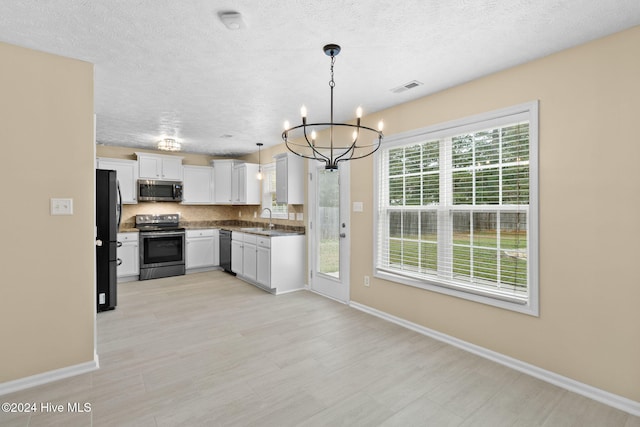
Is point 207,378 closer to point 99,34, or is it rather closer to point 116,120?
point 99,34

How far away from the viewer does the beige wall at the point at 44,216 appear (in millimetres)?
2332

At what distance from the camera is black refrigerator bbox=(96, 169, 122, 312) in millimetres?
3869

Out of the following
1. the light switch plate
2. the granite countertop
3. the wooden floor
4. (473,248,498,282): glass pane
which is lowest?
the wooden floor

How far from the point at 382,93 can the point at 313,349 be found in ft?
8.45

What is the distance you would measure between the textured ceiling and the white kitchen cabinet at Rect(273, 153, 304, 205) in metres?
1.70

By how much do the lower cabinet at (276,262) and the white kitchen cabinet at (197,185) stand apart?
1.79m

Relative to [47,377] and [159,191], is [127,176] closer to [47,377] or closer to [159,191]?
[159,191]

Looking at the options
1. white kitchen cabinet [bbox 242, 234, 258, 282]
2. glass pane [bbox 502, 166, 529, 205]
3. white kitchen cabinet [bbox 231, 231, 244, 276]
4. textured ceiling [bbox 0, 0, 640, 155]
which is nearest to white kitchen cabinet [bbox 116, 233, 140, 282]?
white kitchen cabinet [bbox 231, 231, 244, 276]

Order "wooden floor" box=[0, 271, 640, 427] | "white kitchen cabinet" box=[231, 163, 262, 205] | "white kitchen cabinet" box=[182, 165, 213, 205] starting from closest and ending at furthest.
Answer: "wooden floor" box=[0, 271, 640, 427] < "white kitchen cabinet" box=[231, 163, 262, 205] < "white kitchen cabinet" box=[182, 165, 213, 205]

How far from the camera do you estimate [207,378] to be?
2.51 m

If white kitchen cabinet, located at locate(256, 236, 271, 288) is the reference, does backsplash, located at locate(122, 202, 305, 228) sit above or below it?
above

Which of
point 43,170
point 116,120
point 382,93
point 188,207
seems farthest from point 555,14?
point 188,207

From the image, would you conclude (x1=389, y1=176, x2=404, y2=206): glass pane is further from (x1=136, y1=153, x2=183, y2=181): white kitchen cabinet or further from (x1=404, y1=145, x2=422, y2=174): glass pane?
(x1=136, y1=153, x2=183, y2=181): white kitchen cabinet

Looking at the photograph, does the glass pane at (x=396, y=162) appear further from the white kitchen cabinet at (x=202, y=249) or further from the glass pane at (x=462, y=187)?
the white kitchen cabinet at (x=202, y=249)
